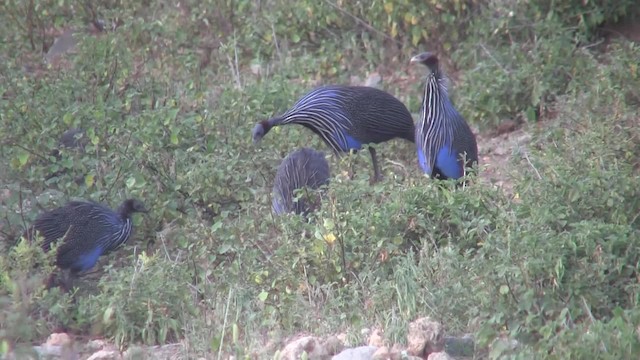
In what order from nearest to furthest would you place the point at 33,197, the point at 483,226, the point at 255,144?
the point at 483,226 → the point at 33,197 → the point at 255,144

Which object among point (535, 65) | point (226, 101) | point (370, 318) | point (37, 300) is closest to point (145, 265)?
point (37, 300)

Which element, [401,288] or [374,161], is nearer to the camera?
[401,288]

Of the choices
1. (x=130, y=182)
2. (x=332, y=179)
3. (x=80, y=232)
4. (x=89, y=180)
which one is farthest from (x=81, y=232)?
(x=332, y=179)

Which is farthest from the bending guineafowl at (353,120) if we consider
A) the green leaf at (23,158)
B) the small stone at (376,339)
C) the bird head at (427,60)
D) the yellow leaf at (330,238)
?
the small stone at (376,339)

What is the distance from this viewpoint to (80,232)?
719 centimetres

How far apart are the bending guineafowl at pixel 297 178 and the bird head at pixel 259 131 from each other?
0.33 m

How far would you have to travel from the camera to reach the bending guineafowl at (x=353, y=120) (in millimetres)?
8477

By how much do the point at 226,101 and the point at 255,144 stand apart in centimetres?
81

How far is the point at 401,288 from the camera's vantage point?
5930 millimetres

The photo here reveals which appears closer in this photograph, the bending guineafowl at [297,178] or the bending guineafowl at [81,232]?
the bending guineafowl at [81,232]

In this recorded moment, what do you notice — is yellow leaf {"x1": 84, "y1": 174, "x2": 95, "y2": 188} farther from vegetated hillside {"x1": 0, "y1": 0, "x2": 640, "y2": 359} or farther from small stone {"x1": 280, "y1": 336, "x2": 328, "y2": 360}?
small stone {"x1": 280, "y1": 336, "x2": 328, "y2": 360}

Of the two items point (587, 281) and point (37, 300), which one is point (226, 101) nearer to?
point (37, 300)

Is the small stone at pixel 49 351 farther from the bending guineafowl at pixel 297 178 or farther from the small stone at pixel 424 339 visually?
the bending guineafowl at pixel 297 178

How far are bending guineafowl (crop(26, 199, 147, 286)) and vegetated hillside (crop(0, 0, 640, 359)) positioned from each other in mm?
206
